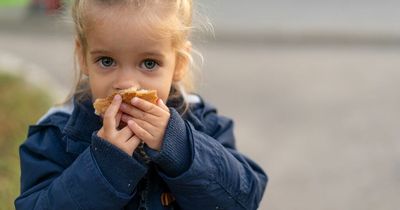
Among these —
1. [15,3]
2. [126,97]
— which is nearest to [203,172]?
[126,97]

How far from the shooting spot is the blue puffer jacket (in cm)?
222

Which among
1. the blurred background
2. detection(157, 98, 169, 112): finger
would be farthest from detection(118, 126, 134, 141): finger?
the blurred background

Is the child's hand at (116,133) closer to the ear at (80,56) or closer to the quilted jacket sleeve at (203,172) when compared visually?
the quilted jacket sleeve at (203,172)

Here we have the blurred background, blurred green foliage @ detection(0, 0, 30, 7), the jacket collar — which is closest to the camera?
the jacket collar

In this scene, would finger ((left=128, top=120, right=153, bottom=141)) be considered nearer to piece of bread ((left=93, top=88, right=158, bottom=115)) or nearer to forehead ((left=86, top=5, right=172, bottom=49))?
piece of bread ((left=93, top=88, right=158, bottom=115))

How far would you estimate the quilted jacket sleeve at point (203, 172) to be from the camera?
227 cm

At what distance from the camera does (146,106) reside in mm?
2230

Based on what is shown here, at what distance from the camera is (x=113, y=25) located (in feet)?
7.34

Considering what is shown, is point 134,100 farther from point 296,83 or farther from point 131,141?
A: point 296,83

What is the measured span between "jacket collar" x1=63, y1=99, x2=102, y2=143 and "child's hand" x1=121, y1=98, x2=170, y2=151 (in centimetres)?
21

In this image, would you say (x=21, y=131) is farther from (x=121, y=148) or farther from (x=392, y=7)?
A: (x=392, y=7)

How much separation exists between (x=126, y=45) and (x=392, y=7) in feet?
27.1

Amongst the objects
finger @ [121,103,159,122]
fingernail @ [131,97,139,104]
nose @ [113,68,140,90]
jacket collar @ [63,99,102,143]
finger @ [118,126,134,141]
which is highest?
nose @ [113,68,140,90]

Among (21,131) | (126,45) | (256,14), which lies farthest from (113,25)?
(256,14)
